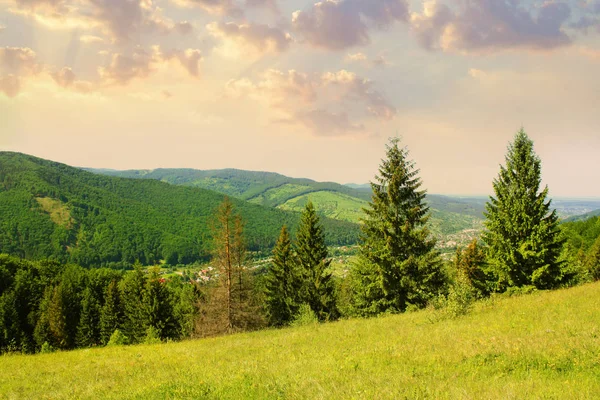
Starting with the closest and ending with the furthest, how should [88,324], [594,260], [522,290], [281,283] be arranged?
[522,290], [281,283], [594,260], [88,324]

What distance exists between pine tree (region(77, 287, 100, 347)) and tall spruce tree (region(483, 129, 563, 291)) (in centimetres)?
5800

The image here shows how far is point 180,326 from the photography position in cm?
5456

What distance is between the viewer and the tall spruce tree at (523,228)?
931 inches

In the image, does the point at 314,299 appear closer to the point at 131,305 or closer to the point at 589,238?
the point at 131,305

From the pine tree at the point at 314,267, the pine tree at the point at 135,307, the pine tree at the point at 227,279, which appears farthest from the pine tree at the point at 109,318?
the pine tree at the point at 314,267

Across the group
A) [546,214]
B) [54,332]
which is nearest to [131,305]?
[54,332]

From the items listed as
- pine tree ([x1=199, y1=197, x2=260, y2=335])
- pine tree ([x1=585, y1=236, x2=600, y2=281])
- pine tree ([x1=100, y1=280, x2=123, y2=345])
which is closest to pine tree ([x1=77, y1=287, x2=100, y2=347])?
pine tree ([x1=100, y1=280, x2=123, y2=345])

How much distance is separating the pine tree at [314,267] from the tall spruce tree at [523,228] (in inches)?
629

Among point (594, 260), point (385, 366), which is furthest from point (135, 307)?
point (594, 260)

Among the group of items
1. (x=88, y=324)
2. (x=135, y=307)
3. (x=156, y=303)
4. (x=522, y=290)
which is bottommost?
(x=88, y=324)

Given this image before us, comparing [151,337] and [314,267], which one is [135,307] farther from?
[314,267]

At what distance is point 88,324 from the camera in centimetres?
5441

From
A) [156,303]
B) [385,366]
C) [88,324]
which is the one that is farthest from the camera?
[88,324]

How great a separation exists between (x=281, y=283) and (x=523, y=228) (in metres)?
24.1
